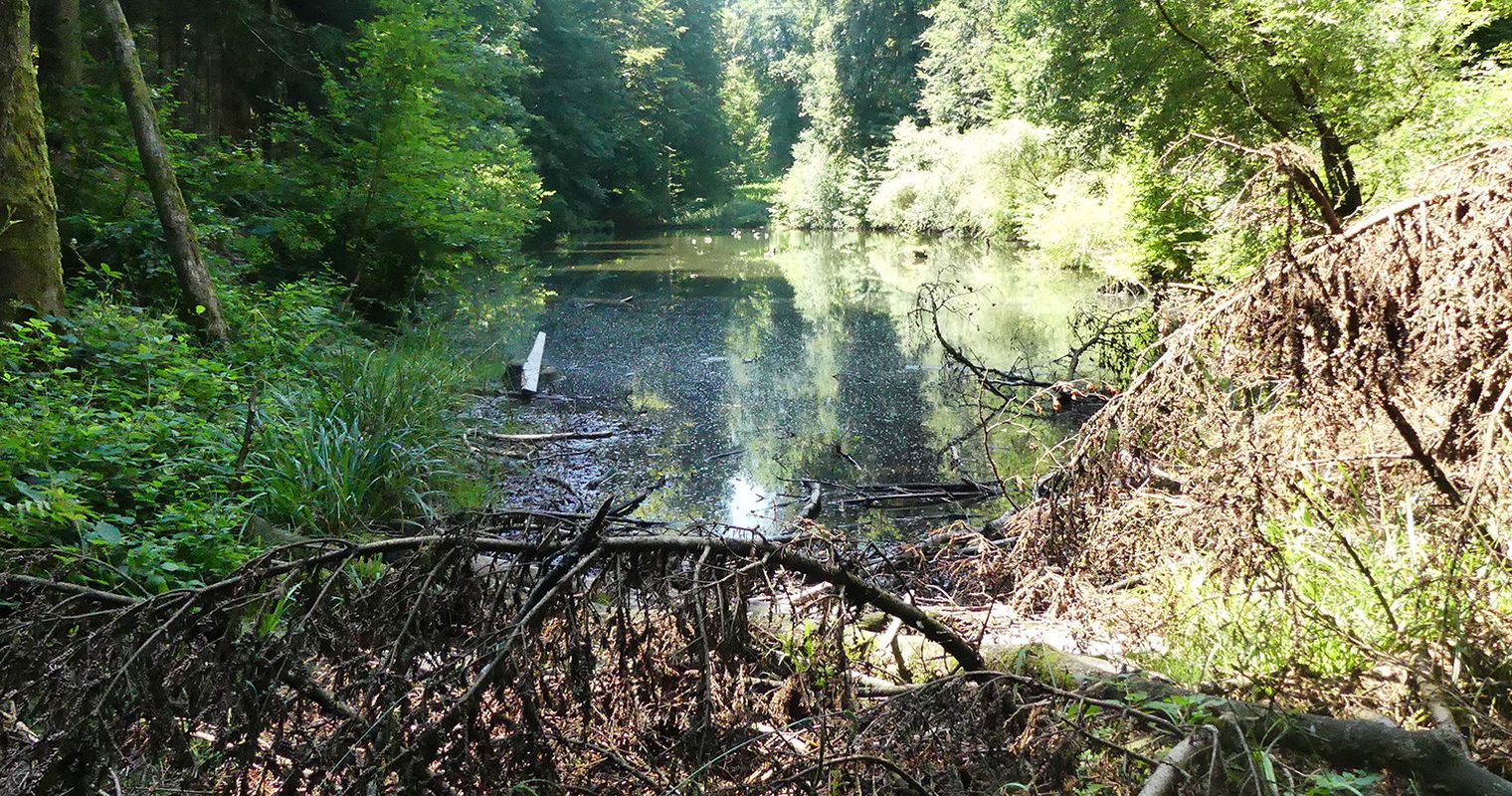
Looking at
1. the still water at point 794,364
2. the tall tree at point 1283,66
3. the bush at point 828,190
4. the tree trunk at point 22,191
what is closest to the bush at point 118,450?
the tree trunk at point 22,191

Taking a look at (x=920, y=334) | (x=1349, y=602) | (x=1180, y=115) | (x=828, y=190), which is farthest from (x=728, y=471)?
(x=828, y=190)

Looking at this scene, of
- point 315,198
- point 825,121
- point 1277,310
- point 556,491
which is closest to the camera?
point 1277,310

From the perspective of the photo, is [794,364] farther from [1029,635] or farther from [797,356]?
[1029,635]

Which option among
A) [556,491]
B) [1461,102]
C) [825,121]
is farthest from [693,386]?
[825,121]

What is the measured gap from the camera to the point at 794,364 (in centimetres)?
1169

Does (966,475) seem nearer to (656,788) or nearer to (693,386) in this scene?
(693,386)

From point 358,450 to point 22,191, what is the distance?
2.32m

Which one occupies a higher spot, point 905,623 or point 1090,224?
point 905,623

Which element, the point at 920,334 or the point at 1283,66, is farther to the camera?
the point at 920,334

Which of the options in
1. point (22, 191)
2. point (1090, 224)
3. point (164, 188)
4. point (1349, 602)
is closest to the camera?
point (1349, 602)

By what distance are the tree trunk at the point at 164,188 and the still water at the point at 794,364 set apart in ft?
10.6

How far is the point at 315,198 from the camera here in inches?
402

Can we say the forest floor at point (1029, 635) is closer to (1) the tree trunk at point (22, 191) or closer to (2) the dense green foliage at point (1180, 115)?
(2) the dense green foliage at point (1180, 115)

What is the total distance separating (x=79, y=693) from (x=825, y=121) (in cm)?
4491
